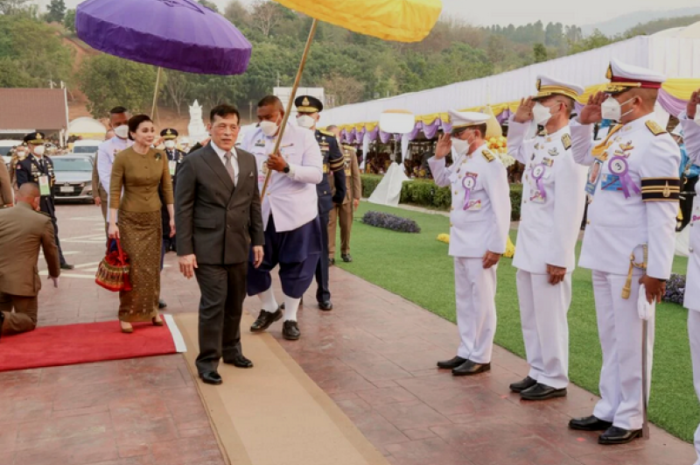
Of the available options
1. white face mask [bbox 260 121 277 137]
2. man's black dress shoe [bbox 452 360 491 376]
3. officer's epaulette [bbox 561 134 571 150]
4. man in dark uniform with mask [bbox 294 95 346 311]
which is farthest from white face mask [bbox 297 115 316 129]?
officer's epaulette [bbox 561 134 571 150]

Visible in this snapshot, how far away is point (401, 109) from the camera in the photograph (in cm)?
2305

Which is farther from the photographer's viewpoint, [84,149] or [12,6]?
[12,6]

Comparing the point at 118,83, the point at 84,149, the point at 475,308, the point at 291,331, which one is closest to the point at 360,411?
the point at 475,308

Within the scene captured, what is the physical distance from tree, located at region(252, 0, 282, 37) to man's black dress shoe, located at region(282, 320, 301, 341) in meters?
134

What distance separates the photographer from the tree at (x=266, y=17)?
135625 mm

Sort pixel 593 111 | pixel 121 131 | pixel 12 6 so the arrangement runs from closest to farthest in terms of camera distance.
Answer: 1. pixel 593 111
2. pixel 121 131
3. pixel 12 6

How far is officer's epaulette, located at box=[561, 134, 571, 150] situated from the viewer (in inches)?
171

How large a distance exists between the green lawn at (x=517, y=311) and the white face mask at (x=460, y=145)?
5.52ft

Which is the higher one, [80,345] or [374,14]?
[374,14]

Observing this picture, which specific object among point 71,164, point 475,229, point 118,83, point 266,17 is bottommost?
point 71,164

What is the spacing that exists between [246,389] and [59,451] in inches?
51.9

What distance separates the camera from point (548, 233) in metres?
4.46

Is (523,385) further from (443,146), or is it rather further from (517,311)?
(517,311)

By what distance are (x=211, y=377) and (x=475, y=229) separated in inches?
79.8
